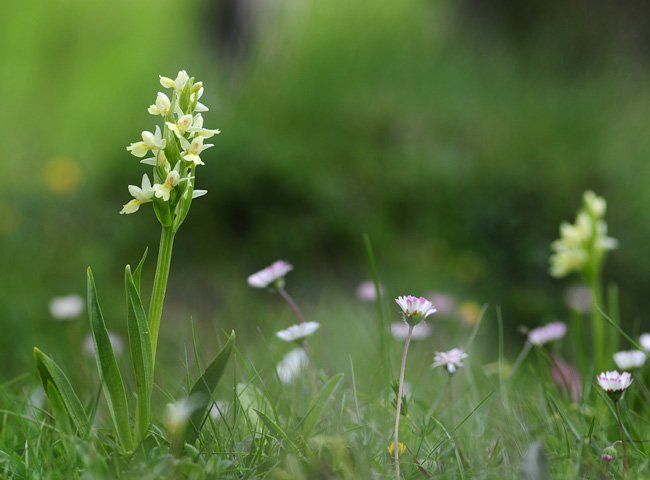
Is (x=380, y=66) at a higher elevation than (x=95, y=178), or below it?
higher

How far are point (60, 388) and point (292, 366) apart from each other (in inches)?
26.0

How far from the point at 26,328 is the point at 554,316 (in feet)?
7.74

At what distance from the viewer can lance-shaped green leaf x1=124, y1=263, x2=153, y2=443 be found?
109 cm

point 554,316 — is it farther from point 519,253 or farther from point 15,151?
point 15,151

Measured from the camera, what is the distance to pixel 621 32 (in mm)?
6016

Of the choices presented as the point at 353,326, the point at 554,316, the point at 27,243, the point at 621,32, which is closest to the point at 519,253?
the point at 554,316

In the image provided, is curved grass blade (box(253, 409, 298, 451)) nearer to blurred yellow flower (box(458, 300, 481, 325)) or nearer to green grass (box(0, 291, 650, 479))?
green grass (box(0, 291, 650, 479))

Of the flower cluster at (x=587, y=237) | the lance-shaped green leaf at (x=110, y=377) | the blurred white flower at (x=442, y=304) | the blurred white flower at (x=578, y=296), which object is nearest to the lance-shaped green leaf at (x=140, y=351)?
the lance-shaped green leaf at (x=110, y=377)

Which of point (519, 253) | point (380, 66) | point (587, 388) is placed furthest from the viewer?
point (380, 66)

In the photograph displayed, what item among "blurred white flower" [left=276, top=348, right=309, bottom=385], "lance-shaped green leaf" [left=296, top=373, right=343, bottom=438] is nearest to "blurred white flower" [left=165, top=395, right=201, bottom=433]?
"lance-shaped green leaf" [left=296, top=373, right=343, bottom=438]

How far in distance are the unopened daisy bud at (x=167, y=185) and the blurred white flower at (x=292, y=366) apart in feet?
1.99

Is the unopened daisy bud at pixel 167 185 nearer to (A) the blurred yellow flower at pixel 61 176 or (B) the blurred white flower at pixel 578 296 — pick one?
(B) the blurred white flower at pixel 578 296

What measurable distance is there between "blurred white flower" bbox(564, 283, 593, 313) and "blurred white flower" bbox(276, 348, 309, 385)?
1.76 m

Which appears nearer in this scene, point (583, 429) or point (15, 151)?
point (583, 429)
